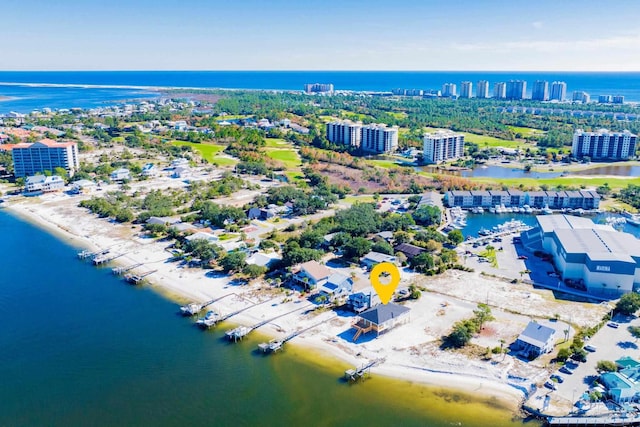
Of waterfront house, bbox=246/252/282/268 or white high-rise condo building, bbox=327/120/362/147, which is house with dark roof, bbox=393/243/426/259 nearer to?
waterfront house, bbox=246/252/282/268

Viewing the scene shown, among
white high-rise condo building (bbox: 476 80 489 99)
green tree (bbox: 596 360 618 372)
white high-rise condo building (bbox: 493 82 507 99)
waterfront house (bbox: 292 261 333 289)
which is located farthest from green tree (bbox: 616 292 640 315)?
white high-rise condo building (bbox: 476 80 489 99)

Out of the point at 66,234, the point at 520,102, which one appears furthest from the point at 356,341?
the point at 520,102

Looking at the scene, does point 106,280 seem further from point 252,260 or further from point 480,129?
point 480,129

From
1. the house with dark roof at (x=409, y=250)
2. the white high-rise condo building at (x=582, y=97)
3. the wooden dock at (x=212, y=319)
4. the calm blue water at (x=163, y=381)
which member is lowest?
the calm blue water at (x=163, y=381)

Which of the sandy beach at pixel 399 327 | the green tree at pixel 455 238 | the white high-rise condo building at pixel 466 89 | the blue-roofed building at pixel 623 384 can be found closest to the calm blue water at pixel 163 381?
the sandy beach at pixel 399 327

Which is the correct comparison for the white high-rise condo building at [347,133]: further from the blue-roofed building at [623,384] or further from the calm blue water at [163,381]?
the blue-roofed building at [623,384]

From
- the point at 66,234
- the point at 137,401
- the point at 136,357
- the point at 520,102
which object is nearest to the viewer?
the point at 137,401
